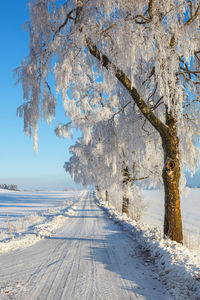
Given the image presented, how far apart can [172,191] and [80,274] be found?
9.32 feet

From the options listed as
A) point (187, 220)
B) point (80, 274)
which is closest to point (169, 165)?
point (80, 274)

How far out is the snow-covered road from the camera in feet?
9.49

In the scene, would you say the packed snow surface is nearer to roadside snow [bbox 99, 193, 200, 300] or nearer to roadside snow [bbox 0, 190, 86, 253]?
roadside snow [bbox 99, 193, 200, 300]

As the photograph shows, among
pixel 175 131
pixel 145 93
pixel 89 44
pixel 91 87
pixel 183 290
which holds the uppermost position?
pixel 91 87

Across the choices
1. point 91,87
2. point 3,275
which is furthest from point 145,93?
point 91,87

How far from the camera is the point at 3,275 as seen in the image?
3758 mm

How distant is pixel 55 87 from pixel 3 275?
13.5ft

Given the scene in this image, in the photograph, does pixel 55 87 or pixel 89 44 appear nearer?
pixel 89 44

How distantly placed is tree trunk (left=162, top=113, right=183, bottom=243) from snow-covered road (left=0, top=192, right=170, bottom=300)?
0.98 m

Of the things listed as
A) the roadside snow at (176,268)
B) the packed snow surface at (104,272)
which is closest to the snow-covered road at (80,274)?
the packed snow surface at (104,272)

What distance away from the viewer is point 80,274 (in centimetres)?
356

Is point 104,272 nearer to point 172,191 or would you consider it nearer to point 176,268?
point 176,268

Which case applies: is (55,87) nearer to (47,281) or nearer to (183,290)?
(47,281)

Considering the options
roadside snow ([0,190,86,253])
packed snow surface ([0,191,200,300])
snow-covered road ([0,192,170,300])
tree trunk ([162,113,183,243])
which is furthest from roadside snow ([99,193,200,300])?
roadside snow ([0,190,86,253])
